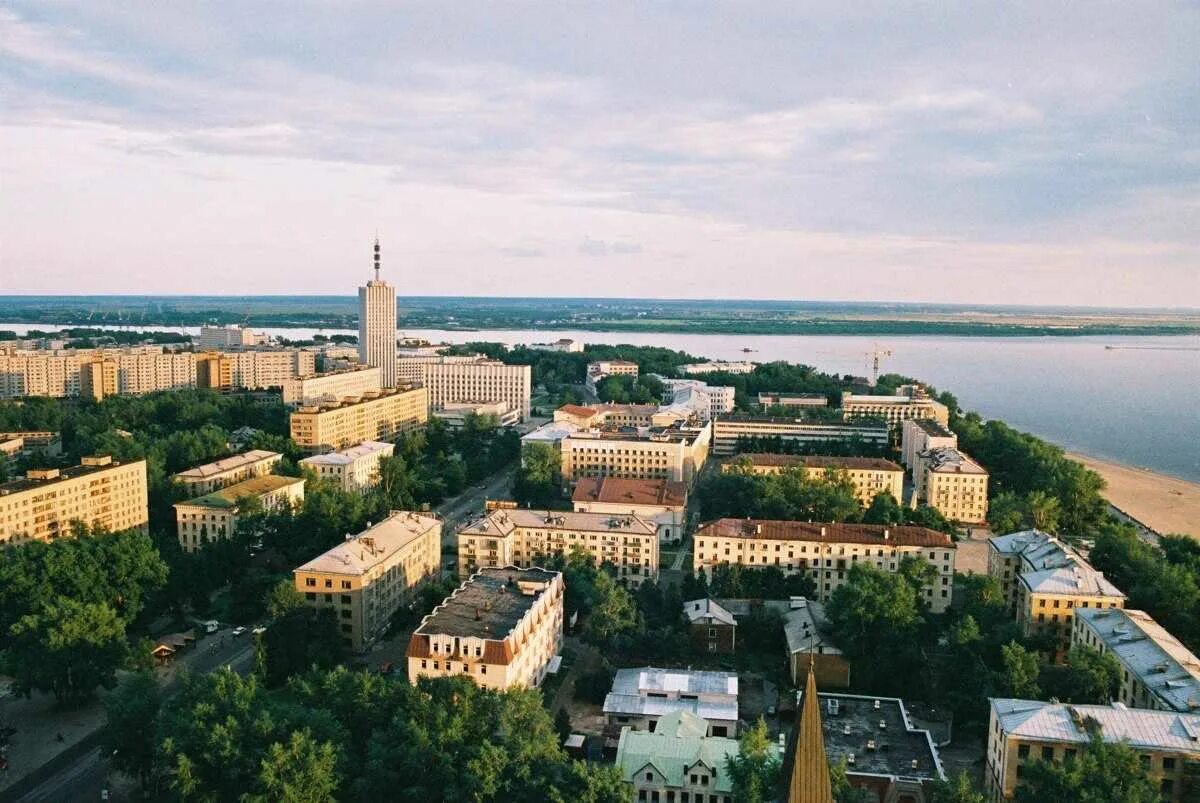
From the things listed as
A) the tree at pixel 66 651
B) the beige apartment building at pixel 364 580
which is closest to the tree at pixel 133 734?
the tree at pixel 66 651

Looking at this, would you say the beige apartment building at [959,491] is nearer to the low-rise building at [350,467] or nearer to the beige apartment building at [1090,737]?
the beige apartment building at [1090,737]

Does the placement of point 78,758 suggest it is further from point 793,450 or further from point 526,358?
point 526,358

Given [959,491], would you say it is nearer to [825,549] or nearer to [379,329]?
[825,549]

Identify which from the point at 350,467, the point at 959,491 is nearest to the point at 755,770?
the point at 959,491

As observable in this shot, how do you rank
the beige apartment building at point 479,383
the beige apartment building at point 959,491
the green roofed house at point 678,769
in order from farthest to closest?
1. the beige apartment building at point 479,383
2. the beige apartment building at point 959,491
3. the green roofed house at point 678,769

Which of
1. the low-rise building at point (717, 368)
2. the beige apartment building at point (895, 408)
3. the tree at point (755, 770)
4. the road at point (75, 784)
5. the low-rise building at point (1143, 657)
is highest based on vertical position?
the low-rise building at point (717, 368)

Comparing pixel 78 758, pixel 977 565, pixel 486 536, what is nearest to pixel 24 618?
pixel 78 758

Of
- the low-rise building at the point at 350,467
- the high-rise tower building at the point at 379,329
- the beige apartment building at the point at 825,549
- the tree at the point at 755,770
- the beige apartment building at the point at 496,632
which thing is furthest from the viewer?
the high-rise tower building at the point at 379,329

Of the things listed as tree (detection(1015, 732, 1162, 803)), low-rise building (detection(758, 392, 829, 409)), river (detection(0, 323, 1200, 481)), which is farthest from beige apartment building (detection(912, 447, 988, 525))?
tree (detection(1015, 732, 1162, 803))
